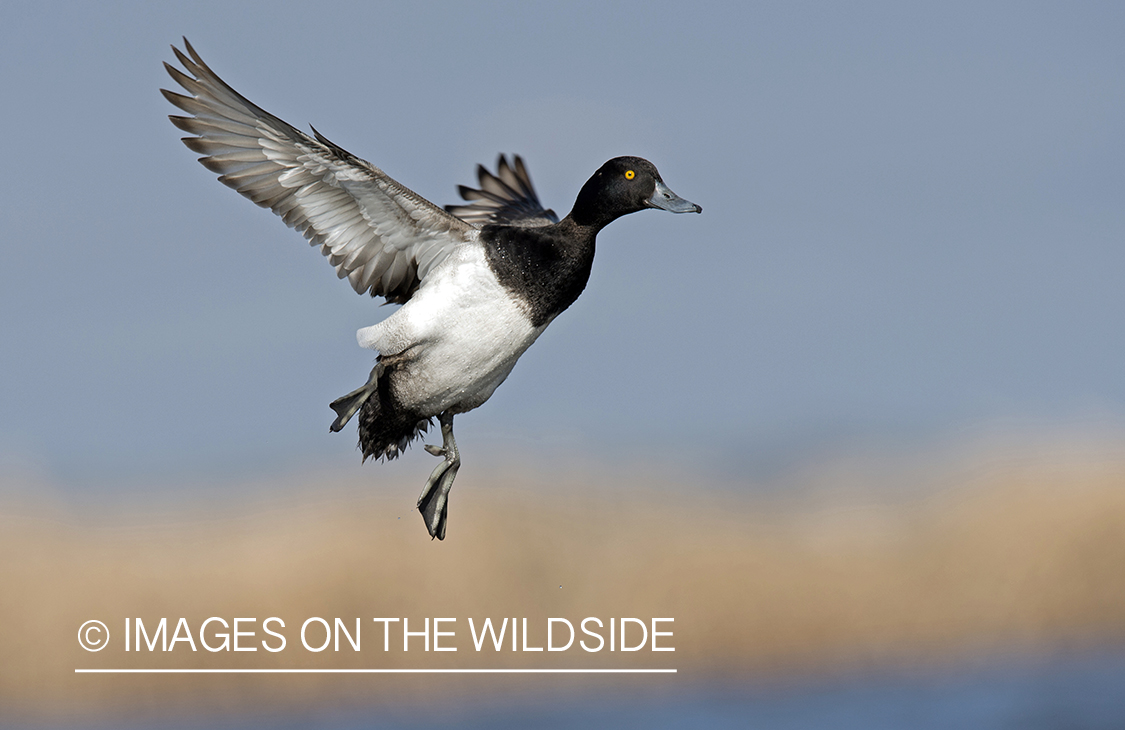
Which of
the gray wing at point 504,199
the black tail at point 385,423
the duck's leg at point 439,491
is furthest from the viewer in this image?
the gray wing at point 504,199

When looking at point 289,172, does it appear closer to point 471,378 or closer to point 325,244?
point 325,244

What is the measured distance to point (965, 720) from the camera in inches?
687

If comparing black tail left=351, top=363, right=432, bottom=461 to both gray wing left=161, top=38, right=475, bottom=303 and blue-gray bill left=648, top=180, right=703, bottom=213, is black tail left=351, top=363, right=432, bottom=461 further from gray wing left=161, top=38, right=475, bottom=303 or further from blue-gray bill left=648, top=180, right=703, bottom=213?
blue-gray bill left=648, top=180, right=703, bottom=213

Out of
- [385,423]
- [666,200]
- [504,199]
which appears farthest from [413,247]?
[504,199]

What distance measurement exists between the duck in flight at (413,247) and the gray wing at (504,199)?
7.21 feet

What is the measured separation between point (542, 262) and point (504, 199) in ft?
9.93

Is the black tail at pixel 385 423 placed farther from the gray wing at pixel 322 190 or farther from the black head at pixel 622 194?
the black head at pixel 622 194

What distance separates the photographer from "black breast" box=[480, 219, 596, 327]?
19.1 ft

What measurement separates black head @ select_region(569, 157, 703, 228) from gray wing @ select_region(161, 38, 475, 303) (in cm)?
60

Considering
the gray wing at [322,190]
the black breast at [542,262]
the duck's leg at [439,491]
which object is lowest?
the duck's leg at [439,491]

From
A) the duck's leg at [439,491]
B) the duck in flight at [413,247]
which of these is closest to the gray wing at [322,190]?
the duck in flight at [413,247]

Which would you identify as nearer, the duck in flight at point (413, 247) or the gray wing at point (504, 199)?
the duck in flight at point (413, 247)

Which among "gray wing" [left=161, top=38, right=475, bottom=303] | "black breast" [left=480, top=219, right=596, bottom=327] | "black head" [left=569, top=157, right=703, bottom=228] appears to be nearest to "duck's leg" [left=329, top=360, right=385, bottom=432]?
"gray wing" [left=161, top=38, right=475, bottom=303]

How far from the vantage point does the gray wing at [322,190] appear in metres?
5.73
